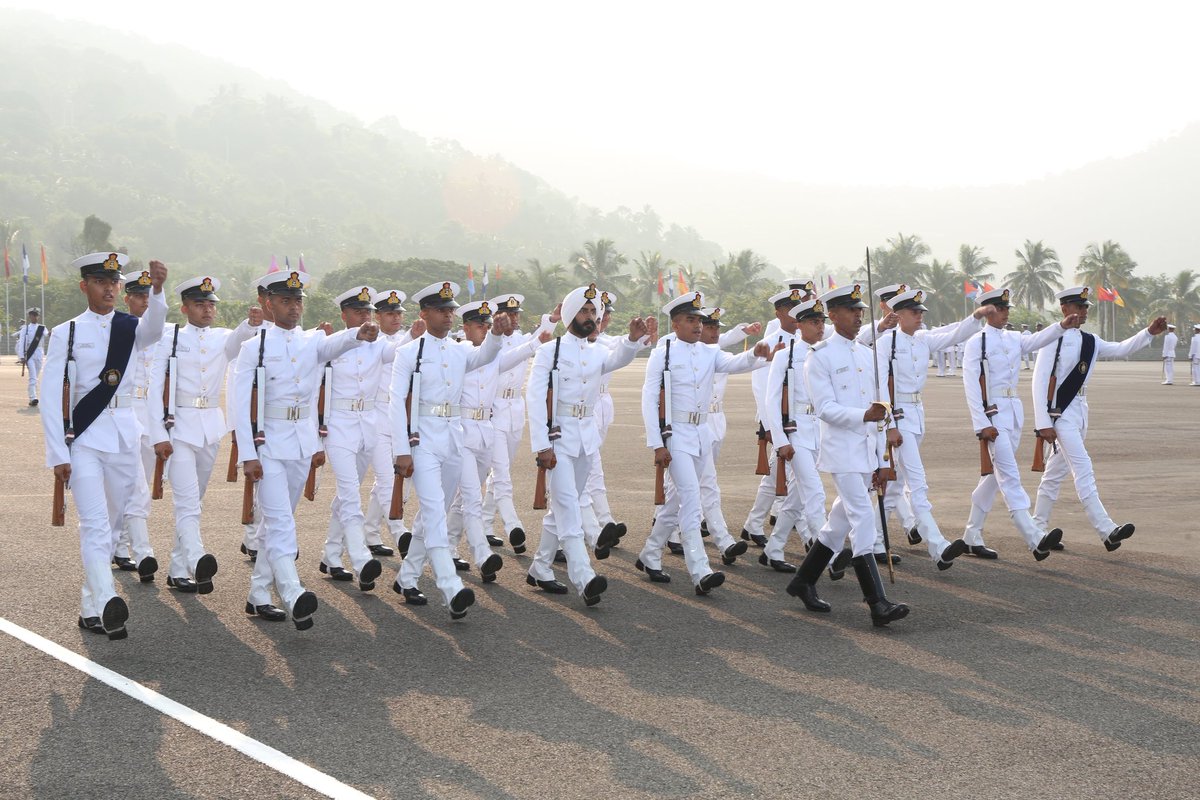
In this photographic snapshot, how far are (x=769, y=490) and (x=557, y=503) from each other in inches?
108

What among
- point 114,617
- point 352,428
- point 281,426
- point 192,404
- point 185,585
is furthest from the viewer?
point 352,428

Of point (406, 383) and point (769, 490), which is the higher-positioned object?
point (406, 383)

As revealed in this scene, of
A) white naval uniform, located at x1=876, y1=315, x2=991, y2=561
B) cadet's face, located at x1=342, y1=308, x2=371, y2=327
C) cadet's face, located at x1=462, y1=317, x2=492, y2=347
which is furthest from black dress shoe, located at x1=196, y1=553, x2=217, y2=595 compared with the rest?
white naval uniform, located at x1=876, y1=315, x2=991, y2=561

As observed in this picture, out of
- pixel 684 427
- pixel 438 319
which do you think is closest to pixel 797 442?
pixel 684 427

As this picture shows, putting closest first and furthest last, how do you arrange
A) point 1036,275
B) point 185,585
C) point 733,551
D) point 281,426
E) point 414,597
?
point 281,426 < point 414,597 < point 185,585 < point 733,551 < point 1036,275

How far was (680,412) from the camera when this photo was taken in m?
8.75

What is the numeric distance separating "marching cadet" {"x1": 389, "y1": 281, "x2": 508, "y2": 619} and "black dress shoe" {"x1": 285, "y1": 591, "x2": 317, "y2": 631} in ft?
3.21

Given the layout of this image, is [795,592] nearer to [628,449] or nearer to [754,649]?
[754,649]

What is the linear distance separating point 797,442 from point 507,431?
3473 mm

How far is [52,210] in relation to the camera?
193 metres

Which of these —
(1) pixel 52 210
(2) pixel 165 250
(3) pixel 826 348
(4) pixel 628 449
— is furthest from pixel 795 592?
(1) pixel 52 210

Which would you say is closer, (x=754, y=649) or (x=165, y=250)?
(x=754, y=649)

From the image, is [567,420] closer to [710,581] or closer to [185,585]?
[710,581]

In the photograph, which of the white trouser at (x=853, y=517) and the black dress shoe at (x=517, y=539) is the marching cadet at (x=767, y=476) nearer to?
the black dress shoe at (x=517, y=539)
